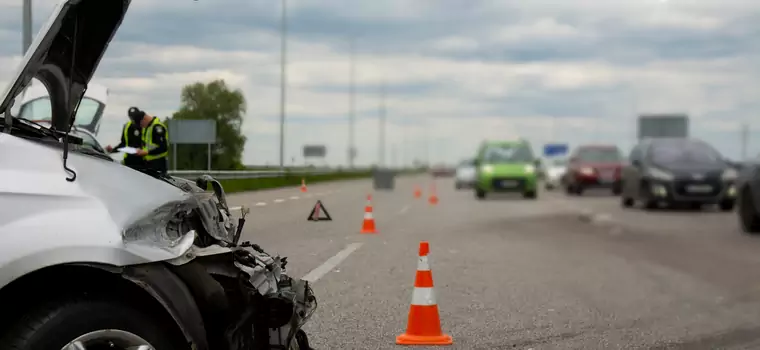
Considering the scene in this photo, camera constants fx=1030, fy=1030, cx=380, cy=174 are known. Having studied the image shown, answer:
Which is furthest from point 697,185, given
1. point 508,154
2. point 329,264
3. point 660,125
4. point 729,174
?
point 660,125

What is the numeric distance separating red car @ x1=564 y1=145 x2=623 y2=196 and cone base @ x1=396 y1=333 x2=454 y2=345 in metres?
31.7

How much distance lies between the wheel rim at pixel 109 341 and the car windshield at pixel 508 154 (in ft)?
103

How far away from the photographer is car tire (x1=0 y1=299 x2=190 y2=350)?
3648 mm

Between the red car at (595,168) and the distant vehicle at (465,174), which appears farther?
the distant vehicle at (465,174)

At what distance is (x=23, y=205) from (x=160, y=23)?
7.36 ft

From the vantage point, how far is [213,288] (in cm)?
414

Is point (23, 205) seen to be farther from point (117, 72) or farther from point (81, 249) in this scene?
point (117, 72)

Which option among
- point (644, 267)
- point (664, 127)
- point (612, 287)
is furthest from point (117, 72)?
point (664, 127)

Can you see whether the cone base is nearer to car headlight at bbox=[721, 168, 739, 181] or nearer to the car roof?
car headlight at bbox=[721, 168, 739, 181]

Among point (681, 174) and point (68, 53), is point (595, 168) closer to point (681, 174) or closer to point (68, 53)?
point (681, 174)

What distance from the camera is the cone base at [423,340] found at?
7.07 m

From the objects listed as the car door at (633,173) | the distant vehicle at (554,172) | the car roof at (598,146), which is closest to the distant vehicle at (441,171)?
the distant vehicle at (554,172)

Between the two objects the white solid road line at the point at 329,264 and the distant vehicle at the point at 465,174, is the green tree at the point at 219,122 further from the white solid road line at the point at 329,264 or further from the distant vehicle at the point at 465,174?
the distant vehicle at the point at 465,174

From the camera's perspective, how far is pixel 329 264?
12.0 metres
